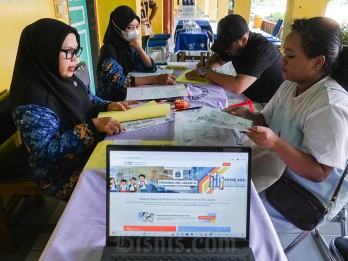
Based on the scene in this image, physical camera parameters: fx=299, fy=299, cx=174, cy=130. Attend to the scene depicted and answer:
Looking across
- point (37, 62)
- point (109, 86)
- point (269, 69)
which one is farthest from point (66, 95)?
point (269, 69)

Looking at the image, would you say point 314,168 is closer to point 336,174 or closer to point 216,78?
point 336,174

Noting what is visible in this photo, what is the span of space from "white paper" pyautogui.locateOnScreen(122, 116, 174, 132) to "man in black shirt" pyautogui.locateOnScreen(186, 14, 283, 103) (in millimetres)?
684

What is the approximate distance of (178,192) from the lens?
683 mm

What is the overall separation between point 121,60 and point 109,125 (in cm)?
114

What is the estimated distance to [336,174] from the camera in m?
1.11

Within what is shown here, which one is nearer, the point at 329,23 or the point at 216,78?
the point at 329,23

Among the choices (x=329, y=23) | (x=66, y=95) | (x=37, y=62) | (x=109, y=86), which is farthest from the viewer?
(x=109, y=86)

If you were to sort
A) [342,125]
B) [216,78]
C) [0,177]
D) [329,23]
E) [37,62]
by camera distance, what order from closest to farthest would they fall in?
[342,125] → [329,23] → [37,62] → [0,177] → [216,78]

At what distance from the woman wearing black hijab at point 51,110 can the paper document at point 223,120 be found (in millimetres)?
348

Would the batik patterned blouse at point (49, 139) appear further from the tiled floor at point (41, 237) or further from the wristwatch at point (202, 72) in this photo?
the wristwatch at point (202, 72)

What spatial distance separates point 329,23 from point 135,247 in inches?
40.3

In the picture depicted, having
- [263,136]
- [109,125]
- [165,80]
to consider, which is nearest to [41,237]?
[109,125]

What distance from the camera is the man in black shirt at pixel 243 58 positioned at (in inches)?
74.6

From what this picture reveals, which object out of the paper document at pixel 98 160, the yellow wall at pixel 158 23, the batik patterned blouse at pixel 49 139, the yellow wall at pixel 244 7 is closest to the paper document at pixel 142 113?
the batik patterned blouse at pixel 49 139
